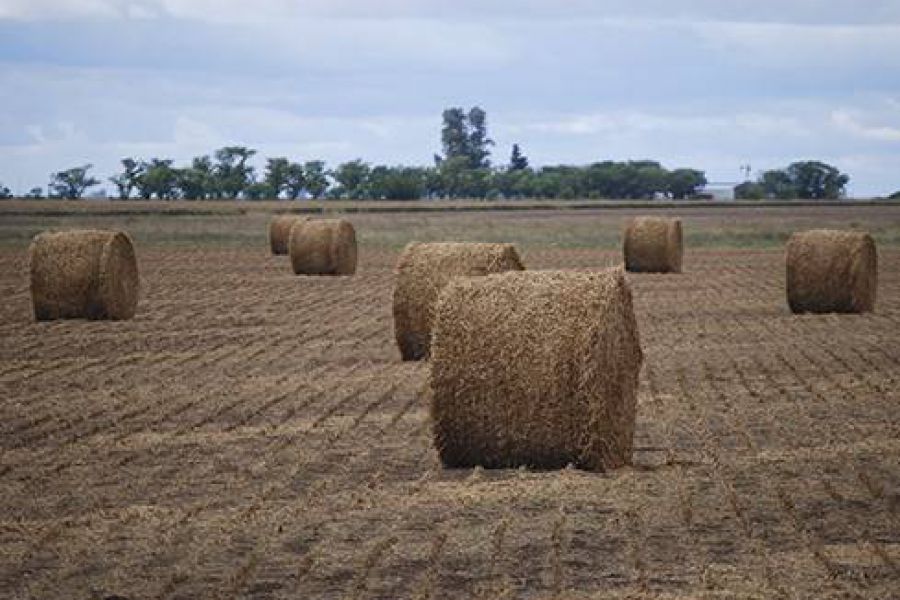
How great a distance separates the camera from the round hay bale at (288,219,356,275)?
36.4 m

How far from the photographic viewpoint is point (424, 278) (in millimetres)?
18625

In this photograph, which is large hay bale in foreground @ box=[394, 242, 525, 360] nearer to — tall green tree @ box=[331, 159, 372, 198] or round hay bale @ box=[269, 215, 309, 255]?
round hay bale @ box=[269, 215, 309, 255]

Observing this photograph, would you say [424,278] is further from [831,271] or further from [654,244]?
[654,244]

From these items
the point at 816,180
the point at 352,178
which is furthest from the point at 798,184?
the point at 352,178

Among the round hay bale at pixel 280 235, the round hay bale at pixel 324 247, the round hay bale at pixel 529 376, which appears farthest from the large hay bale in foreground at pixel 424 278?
the round hay bale at pixel 280 235

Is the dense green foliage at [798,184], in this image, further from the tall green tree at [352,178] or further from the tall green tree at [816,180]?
the tall green tree at [352,178]

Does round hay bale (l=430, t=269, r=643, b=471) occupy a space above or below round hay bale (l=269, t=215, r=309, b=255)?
above

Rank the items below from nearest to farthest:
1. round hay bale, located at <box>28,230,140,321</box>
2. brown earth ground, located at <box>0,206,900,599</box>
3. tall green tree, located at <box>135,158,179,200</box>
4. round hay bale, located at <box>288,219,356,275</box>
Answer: brown earth ground, located at <box>0,206,900,599</box> → round hay bale, located at <box>28,230,140,321</box> → round hay bale, located at <box>288,219,356,275</box> → tall green tree, located at <box>135,158,179,200</box>

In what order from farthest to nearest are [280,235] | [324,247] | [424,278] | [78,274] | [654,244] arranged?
[280,235]
[654,244]
[324,247]
[78,274]
[424,278]

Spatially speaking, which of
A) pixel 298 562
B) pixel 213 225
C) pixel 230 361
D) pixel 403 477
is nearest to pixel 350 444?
pixel 403 477

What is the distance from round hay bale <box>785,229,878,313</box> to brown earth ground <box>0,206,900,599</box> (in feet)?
3.35

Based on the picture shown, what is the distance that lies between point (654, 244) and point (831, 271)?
12053mm

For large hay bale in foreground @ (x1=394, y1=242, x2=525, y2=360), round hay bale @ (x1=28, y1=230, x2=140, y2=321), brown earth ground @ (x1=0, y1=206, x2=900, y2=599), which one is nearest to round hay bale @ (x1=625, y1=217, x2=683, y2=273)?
brown earth ground @ (x1=0, y1=206, x2=900, y2=599)

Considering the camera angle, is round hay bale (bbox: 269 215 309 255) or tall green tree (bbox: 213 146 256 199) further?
tall green tree (bbox: 213 146 256 199)
